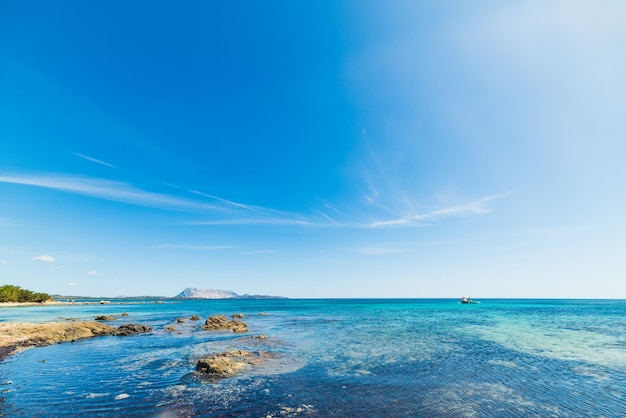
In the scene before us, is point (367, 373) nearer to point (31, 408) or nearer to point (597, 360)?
point (31, 408)

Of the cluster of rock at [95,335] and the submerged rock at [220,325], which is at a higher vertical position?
the cluster of rock at [95,335]

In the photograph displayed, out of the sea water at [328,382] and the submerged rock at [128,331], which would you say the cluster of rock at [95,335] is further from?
the sea water at [328,382]

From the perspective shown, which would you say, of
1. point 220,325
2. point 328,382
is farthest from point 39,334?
point 328,382

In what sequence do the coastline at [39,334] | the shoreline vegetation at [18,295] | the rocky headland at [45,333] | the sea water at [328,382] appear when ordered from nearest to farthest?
the sea water at [328,382] → the coastline at [39,334] → the rocky headland at [45,333] → the shoreline vegetation at [18,295]

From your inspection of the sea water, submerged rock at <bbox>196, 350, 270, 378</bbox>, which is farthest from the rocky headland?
submerged rock at <bbox>196, 350, 270, 378</bbox>

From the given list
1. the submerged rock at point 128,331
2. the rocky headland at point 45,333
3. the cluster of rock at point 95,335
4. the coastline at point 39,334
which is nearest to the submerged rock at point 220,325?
the cluster of rock at point 95,335

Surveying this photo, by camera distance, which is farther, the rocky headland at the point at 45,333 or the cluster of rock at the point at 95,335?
the rocky headland at the point at 45,333

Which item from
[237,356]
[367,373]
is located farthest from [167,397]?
[367,373]

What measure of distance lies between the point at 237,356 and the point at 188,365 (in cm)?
411

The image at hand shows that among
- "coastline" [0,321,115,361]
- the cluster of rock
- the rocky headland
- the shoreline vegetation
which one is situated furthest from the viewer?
the shoreline vegetation

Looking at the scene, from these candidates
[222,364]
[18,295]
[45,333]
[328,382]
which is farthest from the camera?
[18,295]

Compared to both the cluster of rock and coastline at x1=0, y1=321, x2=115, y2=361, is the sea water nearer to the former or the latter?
the cluster of rock

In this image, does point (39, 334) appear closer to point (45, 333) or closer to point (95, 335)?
point (45, 333)

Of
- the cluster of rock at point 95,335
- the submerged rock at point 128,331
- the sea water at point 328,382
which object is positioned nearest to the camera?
the sea water at point 328,382
